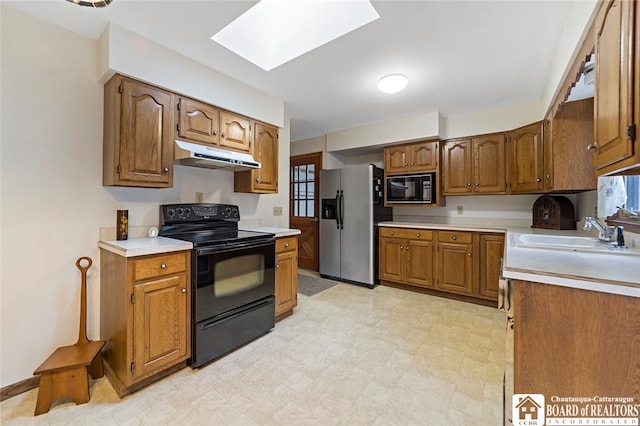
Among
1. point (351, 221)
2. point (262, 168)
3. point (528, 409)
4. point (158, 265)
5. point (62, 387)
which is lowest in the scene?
point (62, 387)

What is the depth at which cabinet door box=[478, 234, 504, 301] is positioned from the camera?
304 centimetres

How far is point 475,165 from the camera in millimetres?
3414

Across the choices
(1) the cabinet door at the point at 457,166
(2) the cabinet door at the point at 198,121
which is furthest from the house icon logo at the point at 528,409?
(1) the cabinet door at the point at 457,166

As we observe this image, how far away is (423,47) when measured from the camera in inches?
82.2

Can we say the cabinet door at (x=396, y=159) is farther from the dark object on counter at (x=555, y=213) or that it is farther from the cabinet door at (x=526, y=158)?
the dark object on counter at (x=555, y=213)

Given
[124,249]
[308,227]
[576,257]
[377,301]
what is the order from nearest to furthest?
[576,257], [124,249], [377,301], [308,227]

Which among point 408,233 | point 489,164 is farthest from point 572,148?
point 408,233

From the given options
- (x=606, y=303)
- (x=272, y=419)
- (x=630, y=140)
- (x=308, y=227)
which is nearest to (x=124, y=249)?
(x=272, y=419)

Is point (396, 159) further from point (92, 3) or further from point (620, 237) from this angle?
point (92, 3)

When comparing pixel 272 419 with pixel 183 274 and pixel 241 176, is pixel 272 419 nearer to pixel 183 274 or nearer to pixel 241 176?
pixel 183 274

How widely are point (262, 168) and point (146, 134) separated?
1.11 m

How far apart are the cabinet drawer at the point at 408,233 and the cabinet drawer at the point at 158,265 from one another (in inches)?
107

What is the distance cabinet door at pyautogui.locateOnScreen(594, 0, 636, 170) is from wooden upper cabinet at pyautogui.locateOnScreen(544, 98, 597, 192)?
1.22 meters

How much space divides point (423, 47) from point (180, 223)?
244 cm
